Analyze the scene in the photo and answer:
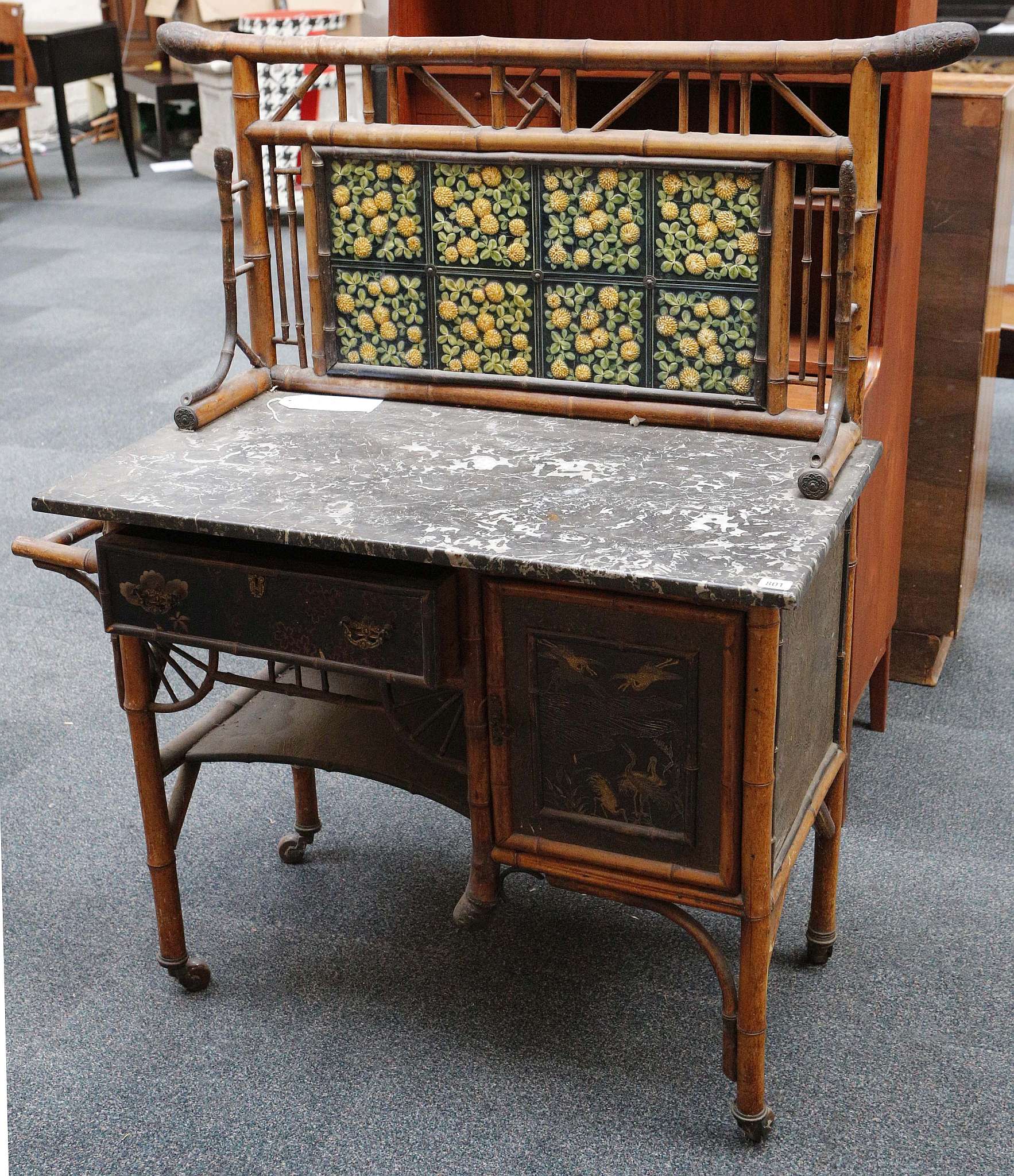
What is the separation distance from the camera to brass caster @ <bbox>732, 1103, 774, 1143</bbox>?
187 cm

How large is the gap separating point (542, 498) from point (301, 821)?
37.8 inches

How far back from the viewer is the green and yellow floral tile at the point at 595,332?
6.54ft

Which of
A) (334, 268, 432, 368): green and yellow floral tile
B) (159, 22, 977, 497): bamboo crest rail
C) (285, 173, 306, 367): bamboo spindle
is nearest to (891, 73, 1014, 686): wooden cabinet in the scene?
(159, 22, 977, 497): bamboo crest rail

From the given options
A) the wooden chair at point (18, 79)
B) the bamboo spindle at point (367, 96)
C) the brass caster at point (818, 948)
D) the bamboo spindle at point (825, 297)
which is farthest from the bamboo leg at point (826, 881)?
the wooden chair at point (18, 79)

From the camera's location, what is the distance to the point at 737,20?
8.46ft

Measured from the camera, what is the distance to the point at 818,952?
7.23 ft

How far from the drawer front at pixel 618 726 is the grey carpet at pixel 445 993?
1.30 feet

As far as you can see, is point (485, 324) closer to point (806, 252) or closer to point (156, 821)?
point (806, 252)

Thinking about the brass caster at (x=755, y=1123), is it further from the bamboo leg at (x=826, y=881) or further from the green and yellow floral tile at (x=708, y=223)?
the green and yellow floral tile at (x=708, y=223)

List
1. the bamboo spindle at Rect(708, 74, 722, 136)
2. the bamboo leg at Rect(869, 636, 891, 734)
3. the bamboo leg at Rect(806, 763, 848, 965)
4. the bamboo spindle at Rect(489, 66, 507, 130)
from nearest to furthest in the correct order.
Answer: the bamboo spindle at Rect(708, 74, 722, 136) → the bamboo spindle at Rect(489, 66, 507, 130) → the bamboo leg at Rect(806, 763, 848, 965) → the bamboo leg at Rect(869, 636, 891, 734)

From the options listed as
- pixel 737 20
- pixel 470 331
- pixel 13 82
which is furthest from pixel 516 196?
pixel 13 82

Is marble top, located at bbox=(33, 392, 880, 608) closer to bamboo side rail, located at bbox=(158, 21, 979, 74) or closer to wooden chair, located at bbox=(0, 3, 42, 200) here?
bamboo side rail, located at bbox=(158, 21, 979, 74)

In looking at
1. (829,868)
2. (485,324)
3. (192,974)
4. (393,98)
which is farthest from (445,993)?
(393,98)

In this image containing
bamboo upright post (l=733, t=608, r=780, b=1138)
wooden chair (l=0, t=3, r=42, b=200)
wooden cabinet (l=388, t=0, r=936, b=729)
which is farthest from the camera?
wooden chair (l=0, t=3, r=42, b=200)
